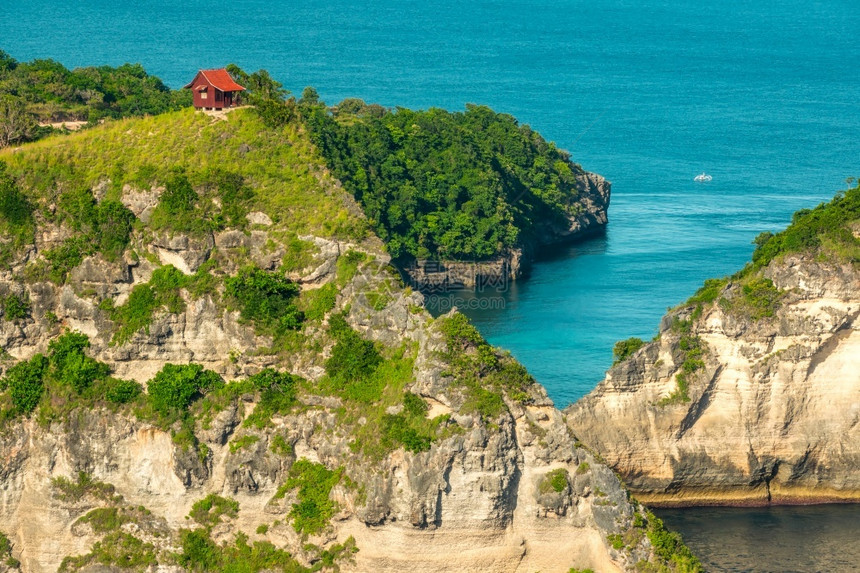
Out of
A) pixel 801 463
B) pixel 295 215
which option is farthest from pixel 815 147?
pixel 295 215

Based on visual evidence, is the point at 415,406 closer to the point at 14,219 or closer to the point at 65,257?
the point at 65,257

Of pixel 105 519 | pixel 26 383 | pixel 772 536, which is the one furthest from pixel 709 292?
pixel 26 383

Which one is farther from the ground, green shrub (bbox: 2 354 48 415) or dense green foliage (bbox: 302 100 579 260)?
dense green foliage (bbox: 302 100 579 260)

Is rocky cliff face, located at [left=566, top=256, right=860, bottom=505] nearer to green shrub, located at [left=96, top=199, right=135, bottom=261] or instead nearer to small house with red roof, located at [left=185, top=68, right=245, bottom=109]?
small house with red roof, located at [left=185, top=68, right=245, bottom=109]

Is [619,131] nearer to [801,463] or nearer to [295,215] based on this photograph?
[801,463]

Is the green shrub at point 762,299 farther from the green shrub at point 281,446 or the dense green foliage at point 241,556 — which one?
the green shrub at point 281,446

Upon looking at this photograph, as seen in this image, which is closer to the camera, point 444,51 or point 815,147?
point 815,147

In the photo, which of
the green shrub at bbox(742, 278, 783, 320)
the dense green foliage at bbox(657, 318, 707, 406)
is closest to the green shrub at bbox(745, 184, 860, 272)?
the green shrub at bbox(742, 278, 783, 320)
